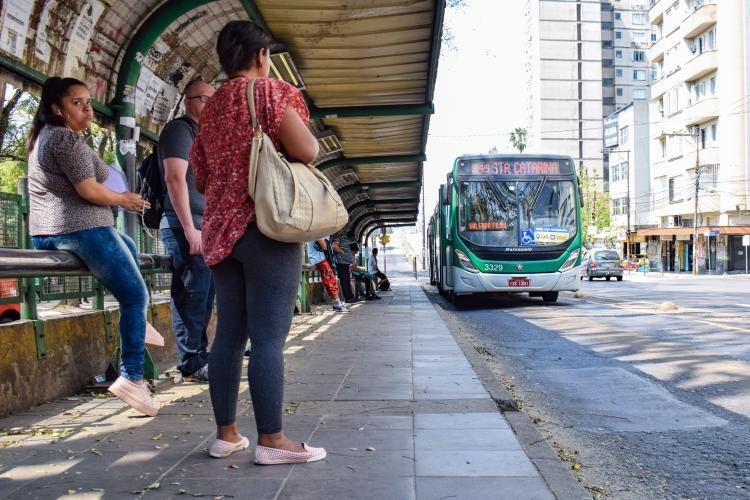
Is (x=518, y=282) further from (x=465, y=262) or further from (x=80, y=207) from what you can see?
(x=80, y=207)

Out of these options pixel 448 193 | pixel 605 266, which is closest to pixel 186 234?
pixel 448 193

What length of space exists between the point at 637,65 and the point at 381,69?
370 ft

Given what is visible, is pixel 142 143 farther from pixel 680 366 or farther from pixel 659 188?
pixel 659 188

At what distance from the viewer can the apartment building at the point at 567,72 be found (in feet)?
338

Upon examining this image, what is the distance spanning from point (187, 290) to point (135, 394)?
3.91ft

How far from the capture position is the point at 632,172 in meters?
72.4

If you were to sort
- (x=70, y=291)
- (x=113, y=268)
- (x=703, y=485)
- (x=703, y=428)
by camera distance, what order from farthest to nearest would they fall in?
(x=70, y=291) → (x=703, y=428) → (x=113, y=268) → (x=703, y=485)

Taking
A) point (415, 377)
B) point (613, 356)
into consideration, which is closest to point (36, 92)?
point (415, 377)

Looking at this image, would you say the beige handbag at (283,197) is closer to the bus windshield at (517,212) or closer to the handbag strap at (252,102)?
the handbag strap at (252,102)

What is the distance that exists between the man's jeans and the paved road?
7.76 ft

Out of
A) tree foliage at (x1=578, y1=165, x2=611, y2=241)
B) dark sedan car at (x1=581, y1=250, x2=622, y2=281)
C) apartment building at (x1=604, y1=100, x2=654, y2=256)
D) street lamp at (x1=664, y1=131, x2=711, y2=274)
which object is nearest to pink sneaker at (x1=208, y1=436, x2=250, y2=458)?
dark sedan car at (x1=581, y1=250, x2=622, y2=281)

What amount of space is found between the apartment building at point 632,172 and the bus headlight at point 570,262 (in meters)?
54.6

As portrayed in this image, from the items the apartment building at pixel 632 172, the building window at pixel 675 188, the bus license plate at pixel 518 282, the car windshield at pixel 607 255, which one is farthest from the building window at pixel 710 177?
the bus license plate at pixel 518 282

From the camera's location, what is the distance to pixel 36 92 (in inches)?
234
